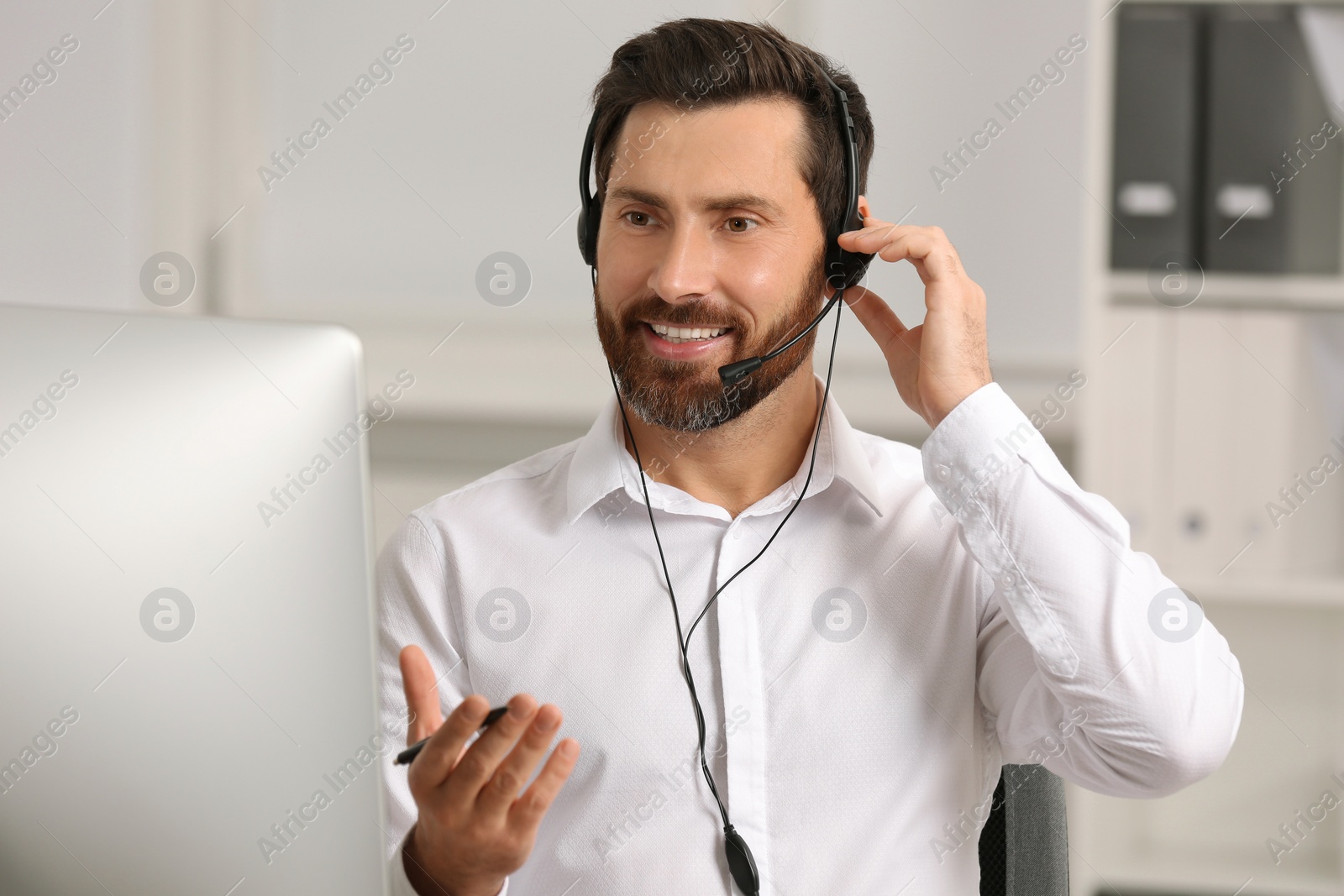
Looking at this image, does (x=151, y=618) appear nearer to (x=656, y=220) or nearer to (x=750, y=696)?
(x=750, y=696)

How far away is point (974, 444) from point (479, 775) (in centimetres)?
56

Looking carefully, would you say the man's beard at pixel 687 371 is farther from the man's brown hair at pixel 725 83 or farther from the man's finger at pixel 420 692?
the man's finger at pixel 420 692

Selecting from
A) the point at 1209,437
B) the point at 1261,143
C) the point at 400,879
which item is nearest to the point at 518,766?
the point at 400,879

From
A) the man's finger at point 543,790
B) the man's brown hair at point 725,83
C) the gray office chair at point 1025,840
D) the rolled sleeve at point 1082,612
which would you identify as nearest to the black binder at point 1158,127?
the man's brown hair at point 725,83

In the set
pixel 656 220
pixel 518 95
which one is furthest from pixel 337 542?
pixel 518 95

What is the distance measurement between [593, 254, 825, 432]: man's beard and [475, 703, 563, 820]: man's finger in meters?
0.52

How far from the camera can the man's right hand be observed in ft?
2.34

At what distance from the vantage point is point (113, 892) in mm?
486

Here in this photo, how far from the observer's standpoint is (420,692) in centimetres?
78

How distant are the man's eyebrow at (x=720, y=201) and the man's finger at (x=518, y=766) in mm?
631

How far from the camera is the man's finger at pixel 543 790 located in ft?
2.40

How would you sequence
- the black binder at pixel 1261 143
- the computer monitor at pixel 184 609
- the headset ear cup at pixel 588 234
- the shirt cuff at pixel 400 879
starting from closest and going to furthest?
1. the computer monitor at pixel 184 609
2. the shirt cuff at pixel 400 879
3. the headset ear cup at pixel 588 234
4. the black binder at pixel 1261 143

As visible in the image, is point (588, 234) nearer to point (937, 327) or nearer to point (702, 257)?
point (702, 257)

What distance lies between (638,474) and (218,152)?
137 centimetres
